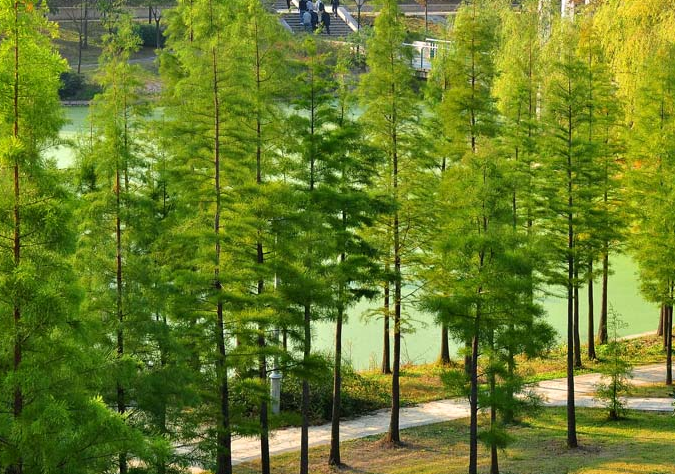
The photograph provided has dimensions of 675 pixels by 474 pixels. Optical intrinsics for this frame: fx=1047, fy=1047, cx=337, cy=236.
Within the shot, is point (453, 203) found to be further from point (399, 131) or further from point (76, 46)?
point (76, 46)

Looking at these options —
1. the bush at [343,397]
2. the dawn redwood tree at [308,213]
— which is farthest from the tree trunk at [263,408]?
the bush at [343,397]

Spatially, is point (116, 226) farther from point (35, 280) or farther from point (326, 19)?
point (326, 19)

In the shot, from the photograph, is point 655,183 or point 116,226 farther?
point 655,183

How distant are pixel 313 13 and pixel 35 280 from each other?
237ft

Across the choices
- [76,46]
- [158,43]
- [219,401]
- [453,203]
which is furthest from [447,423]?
[76,46]

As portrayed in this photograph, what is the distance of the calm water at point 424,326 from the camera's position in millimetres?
33281

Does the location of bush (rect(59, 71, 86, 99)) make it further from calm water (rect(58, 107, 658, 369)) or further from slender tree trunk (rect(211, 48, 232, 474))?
slender tree trunk (rect(211, 48, 232, 474))

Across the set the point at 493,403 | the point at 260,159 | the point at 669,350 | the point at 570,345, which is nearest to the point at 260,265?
the point at 260,159

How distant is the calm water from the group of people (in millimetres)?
42192

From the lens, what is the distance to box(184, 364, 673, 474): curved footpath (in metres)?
23.7

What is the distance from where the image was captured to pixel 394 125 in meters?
23.2

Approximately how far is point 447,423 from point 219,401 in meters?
8.02

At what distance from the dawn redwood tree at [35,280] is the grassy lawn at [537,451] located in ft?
32.0

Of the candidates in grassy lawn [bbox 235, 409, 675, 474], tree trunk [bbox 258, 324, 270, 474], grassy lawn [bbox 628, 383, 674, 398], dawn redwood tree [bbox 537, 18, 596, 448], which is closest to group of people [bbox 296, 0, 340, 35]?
grassy lawn [bbox 628, 383, 674, 398]
